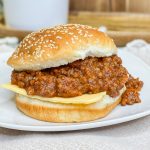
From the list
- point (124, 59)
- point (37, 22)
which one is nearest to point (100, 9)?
point (37, 22)

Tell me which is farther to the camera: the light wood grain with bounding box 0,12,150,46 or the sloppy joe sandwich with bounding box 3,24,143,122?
the light wood grain with bounding box 0,12,150,46

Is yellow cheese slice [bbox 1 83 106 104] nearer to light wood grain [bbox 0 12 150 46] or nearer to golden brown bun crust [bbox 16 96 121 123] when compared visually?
golden brown bun crust [bbox 16 96 121 123]

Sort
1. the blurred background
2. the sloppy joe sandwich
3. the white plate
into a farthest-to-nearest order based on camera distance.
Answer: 1. the blurred background
2. the sloppy joe sandwich
3. the white plate

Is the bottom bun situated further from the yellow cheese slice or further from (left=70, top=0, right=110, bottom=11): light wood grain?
(left=70, top=0, right=110, bottom=11): light wood grain

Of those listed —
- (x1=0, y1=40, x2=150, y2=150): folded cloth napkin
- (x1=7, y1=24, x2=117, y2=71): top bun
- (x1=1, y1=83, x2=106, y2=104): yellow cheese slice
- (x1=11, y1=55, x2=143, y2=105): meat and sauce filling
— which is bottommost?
(x1=0, y1=40, x2=150, y2=150): folded cloth napkin

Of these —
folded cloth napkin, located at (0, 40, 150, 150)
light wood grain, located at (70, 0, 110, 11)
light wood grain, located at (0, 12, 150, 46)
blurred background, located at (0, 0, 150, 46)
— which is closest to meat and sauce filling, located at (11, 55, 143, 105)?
folded cloth napkin, located at (0, 40, 150, 150)

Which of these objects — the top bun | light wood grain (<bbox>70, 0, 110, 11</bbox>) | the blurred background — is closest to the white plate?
the top bun

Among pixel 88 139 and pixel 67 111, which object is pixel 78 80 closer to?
pixel 67 111

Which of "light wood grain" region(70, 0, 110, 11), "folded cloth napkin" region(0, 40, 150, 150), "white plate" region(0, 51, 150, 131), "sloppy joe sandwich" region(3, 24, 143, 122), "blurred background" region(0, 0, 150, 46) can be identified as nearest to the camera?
"folded cloth napkin" region(0, 40, 150, 150)

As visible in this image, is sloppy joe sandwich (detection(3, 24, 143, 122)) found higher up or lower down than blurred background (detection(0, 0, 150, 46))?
higher up
